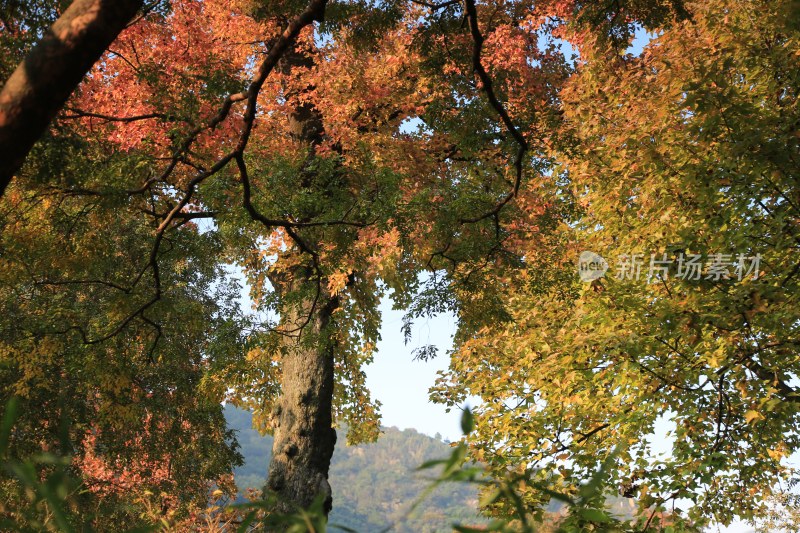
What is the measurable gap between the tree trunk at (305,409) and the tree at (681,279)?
A: 303 centimetres

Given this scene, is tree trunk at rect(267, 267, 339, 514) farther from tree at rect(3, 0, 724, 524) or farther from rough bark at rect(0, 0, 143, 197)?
rough bark at rect(0, 0, 143, 197)

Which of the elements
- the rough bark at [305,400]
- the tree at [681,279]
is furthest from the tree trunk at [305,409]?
the tree at [681,279]

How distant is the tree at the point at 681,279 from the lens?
35.8 ft

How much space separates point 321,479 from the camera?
42.6 ft

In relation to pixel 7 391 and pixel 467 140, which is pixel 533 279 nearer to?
pixel 467 140

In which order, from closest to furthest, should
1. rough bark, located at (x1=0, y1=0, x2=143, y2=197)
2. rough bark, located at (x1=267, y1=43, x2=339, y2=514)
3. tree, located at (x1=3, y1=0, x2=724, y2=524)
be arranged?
rough bark, located at (x1=0, y1=0, x2=143, y2=197)
tree, located at (x1=3, y1=0, x2=724, y2=524)
rough bark, located at (x1=267, y1=43, x2=339, y2=514)

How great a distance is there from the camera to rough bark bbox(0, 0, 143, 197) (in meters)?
4.21

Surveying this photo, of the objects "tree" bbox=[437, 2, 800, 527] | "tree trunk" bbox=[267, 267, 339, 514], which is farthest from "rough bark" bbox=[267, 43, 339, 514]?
"tree" bbox=[437, 2, 800, 527]

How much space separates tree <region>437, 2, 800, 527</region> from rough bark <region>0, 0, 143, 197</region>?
8271mm

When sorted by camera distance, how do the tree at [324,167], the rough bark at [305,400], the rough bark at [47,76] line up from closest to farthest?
the rough bark at [47,76] < the tree at [324,167] < the rough bark at [305,400]

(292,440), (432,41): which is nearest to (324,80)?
(432,41)

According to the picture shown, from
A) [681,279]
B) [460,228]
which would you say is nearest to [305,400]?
[460,228]

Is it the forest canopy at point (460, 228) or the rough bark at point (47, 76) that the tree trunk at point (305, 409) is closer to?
the forest canopy at point (460, 228)

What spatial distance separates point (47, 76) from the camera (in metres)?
4.25
